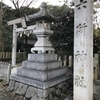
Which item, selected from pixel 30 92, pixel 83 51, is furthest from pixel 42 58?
pixel 83 51

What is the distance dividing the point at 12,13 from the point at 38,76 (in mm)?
11361

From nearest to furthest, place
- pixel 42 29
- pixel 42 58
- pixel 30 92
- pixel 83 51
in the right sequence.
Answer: pixel 83 51 < pixel 30 92 < pixel 42 58 < pixel 42 29

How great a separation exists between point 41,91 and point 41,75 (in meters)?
0.48

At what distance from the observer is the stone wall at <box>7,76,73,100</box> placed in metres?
3.25

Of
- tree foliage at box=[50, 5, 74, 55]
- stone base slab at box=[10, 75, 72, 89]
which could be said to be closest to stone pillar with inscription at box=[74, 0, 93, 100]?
stone base slab at box=[10, 75, 72, 89]

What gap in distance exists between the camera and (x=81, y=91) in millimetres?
2824

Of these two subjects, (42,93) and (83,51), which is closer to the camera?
(83,51)

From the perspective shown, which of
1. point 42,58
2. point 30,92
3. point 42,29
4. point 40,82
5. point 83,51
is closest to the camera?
point 83,51

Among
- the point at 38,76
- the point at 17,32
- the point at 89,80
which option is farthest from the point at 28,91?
the point at 17,32

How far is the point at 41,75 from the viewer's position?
3.40 metres

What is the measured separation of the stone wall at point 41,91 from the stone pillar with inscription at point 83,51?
33.1 inches

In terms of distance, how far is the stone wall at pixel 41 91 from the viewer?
3246 mm

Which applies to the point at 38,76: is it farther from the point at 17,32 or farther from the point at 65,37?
the point at 17,32

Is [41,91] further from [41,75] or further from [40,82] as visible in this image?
Result: [41,75]
